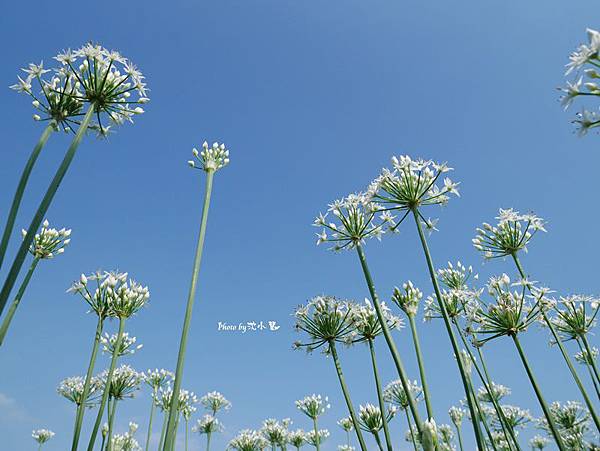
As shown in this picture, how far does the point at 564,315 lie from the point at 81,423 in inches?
395

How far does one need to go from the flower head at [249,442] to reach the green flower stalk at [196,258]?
12.0 m

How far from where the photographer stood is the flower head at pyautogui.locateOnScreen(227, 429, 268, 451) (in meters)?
15.5

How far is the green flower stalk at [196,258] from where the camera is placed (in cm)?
455

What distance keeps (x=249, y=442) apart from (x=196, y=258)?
41.5 ft

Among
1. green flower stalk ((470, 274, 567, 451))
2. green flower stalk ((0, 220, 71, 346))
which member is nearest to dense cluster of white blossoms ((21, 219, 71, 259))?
green flower stalk ((0, 220, 71, 346))

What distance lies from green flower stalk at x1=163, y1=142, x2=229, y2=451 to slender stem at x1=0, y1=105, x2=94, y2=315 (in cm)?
193

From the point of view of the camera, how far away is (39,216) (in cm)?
495

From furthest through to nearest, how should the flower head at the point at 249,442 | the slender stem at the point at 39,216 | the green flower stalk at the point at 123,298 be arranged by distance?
1. the flower head at the point at 249,442
2. the green flower stalk at the point at 123,298
3. the slender stem at the point at 39,216

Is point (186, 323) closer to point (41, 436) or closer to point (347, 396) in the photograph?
point (347, 396)

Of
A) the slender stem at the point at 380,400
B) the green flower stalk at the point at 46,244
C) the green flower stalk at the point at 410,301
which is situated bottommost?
the slender stem at the point at 380,400

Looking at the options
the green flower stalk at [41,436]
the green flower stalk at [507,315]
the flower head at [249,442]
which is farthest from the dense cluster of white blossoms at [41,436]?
the green flower stalk at [507,315]

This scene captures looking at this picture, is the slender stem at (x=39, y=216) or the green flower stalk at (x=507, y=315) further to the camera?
the green flower stalk at (x=507, y=315)

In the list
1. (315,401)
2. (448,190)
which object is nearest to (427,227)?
(448,190)

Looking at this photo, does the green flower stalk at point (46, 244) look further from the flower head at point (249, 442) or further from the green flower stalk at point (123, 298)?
the flower head at point (249, 442)
